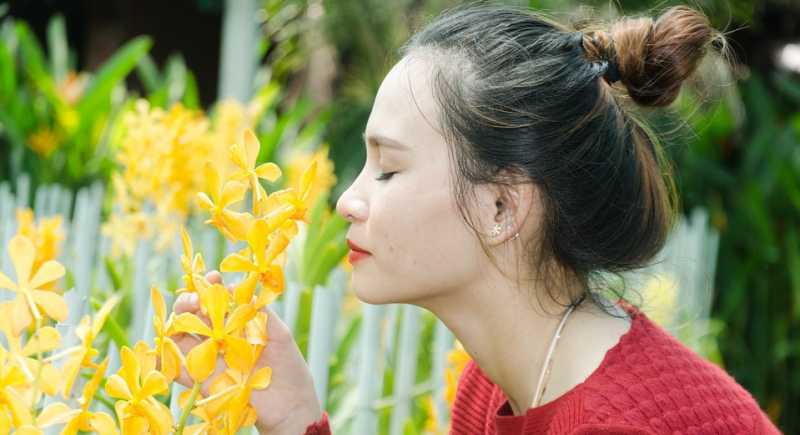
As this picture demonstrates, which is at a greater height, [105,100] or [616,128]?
[616,128]

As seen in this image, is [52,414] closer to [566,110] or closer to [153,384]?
[153,384]

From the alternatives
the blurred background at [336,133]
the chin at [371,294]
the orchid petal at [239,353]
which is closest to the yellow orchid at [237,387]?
the orchid petal at [239,353]

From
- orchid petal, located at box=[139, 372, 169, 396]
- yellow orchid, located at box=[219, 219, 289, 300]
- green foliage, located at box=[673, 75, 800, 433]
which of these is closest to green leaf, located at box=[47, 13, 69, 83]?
green foliage, located at box=[673, 75, 800, 433]

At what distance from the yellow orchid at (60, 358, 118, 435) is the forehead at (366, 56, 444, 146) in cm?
57

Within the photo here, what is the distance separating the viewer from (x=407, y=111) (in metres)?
1.21

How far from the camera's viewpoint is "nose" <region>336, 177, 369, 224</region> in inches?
47.2

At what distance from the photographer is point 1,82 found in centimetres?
374

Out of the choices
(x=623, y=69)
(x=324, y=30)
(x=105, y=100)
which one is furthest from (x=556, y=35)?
(x=324, y=30)

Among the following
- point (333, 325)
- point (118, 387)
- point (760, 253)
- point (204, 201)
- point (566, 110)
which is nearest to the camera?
point (118, 387)

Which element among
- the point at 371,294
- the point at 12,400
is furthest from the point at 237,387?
the point at 371,294

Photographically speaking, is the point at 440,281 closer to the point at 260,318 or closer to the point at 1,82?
Answer: the point at 260,318

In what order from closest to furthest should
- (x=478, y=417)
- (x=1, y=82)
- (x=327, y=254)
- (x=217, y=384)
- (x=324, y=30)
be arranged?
(x=217, y=384)
(x=478, y=417)
(x=327, y=254)
(x=1, y=82)
(x=324, y=30)

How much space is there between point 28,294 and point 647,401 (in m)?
0.80

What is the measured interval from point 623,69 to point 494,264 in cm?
36
